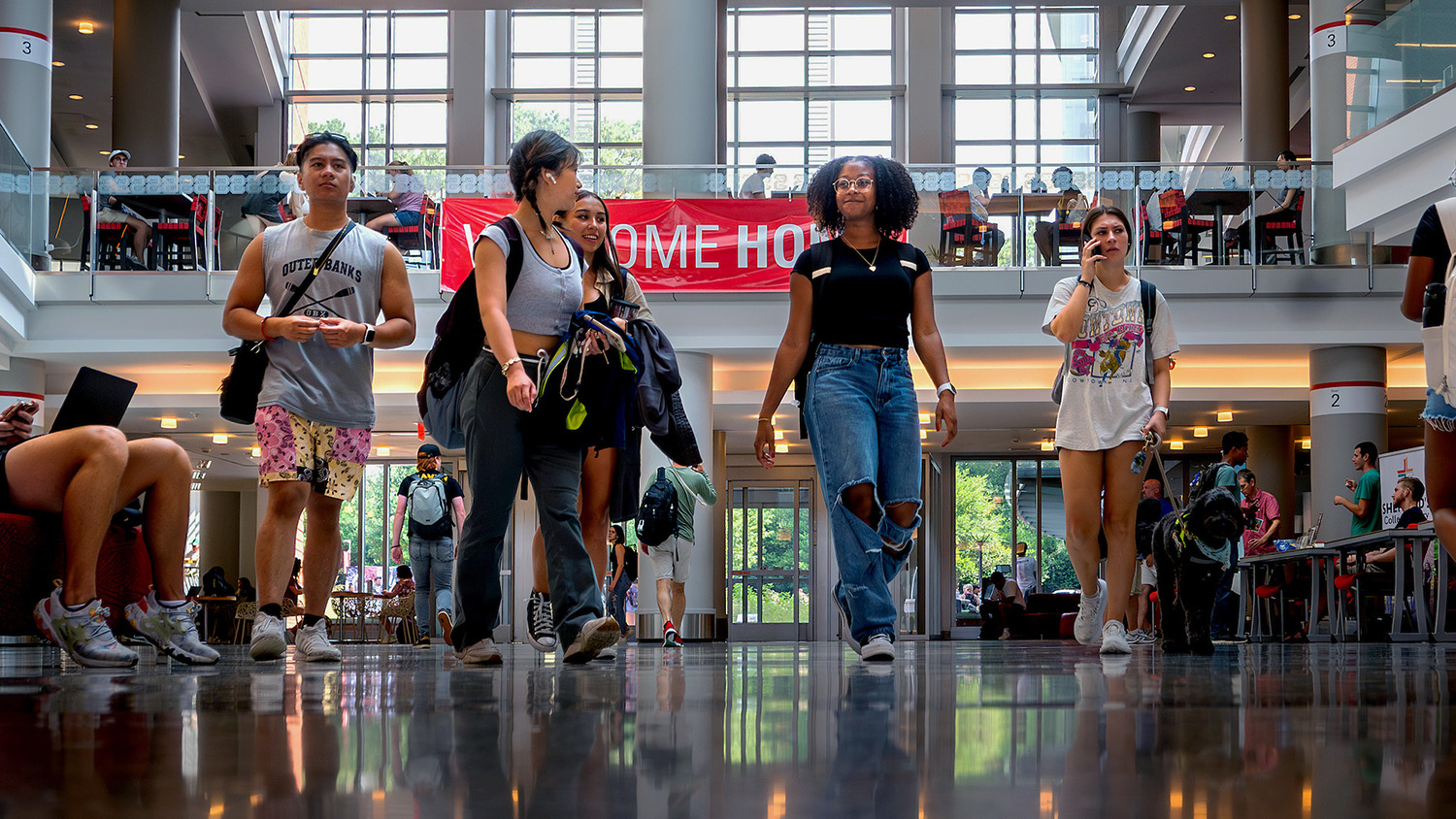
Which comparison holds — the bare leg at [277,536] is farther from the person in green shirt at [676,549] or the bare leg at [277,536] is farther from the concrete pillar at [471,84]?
the concrete pillar at [471,84]

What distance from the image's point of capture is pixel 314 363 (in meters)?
4.20

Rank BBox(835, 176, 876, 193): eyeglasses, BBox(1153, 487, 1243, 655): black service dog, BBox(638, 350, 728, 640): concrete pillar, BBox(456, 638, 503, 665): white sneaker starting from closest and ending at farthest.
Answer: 1. BBox(456, 638, 503, 665): white sneaker
2. BBox(835, 176, 876, 193): eyeglasses
3. BBox(1153, 487, 1243, 655): black service dog
4. BBox(638, 350, 728, 640): concrete pillar

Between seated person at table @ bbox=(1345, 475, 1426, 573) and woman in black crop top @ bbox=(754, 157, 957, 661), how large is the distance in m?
6.24

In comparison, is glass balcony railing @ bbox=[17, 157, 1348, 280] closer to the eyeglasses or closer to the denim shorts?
the eyeglasses

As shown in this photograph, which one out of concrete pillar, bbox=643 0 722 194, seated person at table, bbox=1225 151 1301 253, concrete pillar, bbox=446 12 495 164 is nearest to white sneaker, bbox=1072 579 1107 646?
concrete pillar, bbox=643 0 722 194

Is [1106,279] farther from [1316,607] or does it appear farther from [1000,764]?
[1316,607]

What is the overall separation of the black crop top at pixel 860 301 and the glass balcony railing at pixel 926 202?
9146 mm

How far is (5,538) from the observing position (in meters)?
3.46

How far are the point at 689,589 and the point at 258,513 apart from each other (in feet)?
43.6

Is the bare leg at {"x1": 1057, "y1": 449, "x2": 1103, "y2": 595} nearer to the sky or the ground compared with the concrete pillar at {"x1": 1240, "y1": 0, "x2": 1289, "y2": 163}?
nearer to the ground

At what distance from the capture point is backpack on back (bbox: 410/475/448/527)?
32.7 ft

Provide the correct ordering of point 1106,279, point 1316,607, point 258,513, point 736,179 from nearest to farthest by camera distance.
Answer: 1. point 1106,279
2. point 1316,607
3. point 736,179
4. point 258,513

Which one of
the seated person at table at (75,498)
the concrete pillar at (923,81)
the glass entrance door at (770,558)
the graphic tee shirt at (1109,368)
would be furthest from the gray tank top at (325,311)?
the concrete pillar at (923,81)

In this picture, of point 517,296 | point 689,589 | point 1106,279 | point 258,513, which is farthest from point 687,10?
point 258,513
